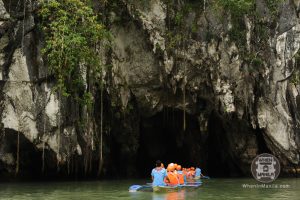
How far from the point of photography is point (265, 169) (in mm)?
14852

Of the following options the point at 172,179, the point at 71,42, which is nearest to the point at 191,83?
the point at 71,42

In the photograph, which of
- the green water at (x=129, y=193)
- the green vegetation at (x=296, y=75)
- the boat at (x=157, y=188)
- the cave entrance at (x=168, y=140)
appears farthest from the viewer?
the cave entrance at (x=168, y=140)

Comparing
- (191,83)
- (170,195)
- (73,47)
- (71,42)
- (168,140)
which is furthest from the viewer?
(168,140)

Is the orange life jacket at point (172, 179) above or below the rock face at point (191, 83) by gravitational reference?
below

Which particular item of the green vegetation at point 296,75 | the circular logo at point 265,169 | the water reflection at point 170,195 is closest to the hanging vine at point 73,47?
the water reflection at point 170,195

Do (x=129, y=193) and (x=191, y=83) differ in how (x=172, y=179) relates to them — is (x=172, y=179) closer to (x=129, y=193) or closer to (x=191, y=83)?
(x=129, y=193)

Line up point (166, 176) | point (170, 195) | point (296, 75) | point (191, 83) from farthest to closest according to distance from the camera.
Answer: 1. point (296, 75)
2. point (191, 83)
3. point (166, 176)
4. point (170, 195)

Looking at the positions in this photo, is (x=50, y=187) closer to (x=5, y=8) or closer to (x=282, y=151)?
(x=5, y=8)

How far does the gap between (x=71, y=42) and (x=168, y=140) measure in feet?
29.7

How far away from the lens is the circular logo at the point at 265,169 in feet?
48.6

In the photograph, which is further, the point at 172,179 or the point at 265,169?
the point at 265,169

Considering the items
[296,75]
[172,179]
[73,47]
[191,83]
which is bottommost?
[172,179]

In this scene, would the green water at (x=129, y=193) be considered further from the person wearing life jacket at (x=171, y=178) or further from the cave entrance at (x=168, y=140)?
the cave entrance at (x=168, y=140)

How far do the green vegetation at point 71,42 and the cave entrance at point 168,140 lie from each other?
194 inches
